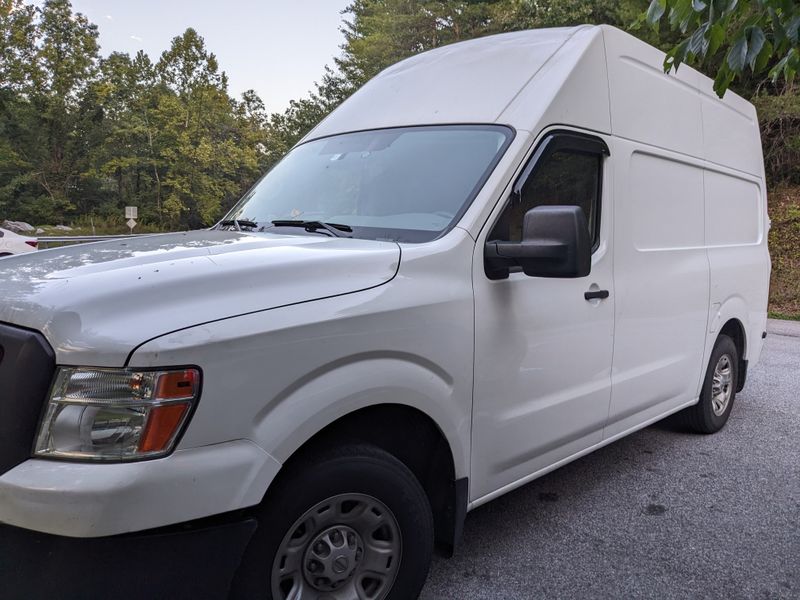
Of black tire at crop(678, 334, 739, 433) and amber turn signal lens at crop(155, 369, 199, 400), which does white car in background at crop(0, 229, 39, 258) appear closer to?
black tire at crop(678, 334, 739, 433)

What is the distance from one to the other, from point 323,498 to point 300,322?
0.56 meters

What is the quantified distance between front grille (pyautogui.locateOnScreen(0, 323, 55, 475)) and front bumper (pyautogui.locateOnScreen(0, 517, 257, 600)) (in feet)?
0.65

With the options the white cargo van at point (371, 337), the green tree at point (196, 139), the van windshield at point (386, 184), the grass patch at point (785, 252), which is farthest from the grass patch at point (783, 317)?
the green tree at point (196, 139)

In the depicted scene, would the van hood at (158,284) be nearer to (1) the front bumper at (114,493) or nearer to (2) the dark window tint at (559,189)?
(1) the front bumper at (114,493)

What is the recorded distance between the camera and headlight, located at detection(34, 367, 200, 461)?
1.67 meters

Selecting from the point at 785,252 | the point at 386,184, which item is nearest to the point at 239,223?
the point at 386,184

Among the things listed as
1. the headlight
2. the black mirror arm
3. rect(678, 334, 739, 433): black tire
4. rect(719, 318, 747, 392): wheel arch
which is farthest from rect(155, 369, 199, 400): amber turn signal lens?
rect(719, 318, 747, 392): wheel arch

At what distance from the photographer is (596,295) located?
10.4 feet

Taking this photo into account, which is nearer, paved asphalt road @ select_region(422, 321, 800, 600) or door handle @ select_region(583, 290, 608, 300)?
paved asphalt road @ select_region(422, 321, 800, 600)

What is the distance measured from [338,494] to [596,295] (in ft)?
5.72

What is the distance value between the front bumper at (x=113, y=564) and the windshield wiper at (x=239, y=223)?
67.5 inches

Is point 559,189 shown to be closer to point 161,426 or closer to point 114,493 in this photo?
point 161,426

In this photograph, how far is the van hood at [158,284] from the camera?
1.71 metres

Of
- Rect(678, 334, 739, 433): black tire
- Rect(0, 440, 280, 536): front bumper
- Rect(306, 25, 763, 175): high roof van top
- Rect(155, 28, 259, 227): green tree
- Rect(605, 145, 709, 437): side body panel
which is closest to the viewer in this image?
Rect(0, 440, 280, 536): front bumper
